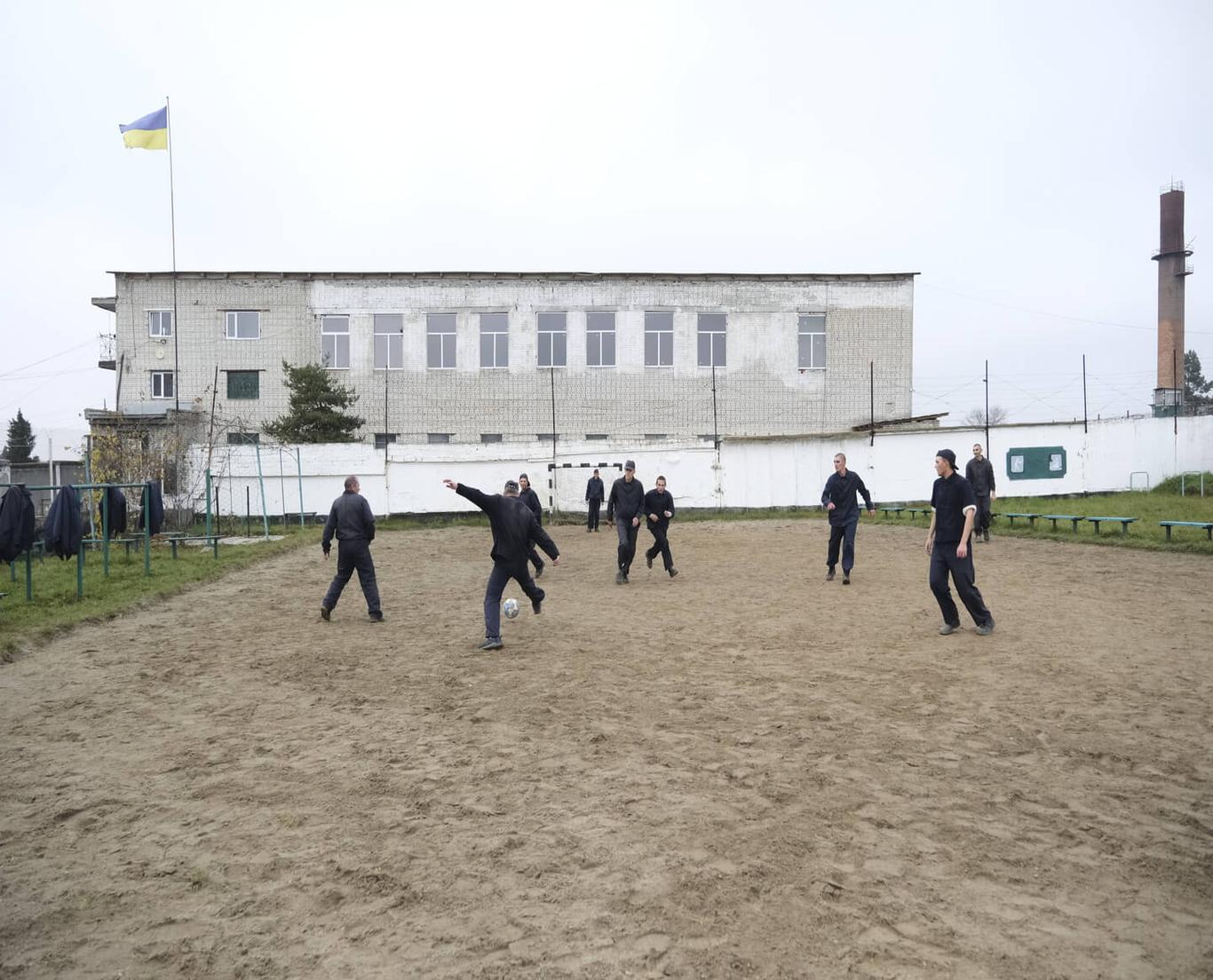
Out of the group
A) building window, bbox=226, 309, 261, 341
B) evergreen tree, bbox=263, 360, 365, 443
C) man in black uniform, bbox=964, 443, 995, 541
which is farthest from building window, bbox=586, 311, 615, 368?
man in black uniform, bbox=964, 443, 995, 541

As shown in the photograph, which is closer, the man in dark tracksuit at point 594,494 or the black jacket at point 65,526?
the black jacket at point 65,526

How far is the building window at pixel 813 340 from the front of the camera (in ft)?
135

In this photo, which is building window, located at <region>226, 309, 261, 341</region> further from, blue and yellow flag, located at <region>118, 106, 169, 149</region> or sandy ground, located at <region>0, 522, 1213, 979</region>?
sandy ground, located at <region>0, 522, 1213, 979</region>

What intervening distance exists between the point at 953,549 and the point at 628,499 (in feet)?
20.9

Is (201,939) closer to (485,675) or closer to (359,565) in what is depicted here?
(485,675)

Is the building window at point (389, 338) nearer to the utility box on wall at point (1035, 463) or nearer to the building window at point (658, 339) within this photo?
the building window at point (658, 339)

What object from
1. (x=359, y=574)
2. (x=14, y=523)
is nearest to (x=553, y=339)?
(x=359, y=574)

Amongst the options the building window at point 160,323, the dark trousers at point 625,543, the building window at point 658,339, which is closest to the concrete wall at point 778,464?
the building window at point 658,339

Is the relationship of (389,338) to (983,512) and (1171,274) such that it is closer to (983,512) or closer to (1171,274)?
(983,512)

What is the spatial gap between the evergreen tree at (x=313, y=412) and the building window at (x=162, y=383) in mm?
6532

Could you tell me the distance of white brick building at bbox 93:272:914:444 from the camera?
40375 mm

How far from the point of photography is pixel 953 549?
398 inches

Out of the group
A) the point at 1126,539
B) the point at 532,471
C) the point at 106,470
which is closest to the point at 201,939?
the point at 1126,539

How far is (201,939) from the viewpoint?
12.7 feet
